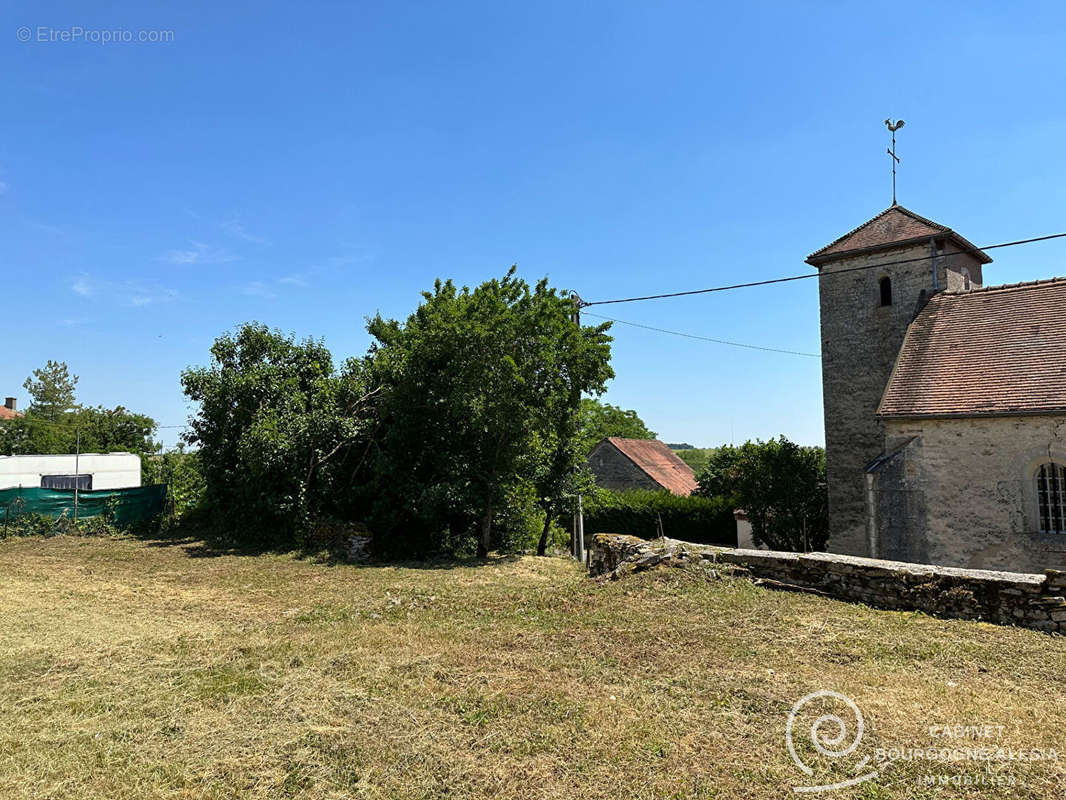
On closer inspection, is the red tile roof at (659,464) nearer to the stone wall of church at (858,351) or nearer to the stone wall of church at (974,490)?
the stone wall of church at (858,351)

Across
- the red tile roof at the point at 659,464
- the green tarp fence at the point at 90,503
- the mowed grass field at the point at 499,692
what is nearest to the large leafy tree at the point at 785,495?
the red tile roof at the point at 659,464

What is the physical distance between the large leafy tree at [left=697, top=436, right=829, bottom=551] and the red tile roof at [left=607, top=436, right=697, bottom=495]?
10617 millimetres

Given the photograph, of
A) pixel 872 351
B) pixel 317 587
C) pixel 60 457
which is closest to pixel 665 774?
pixel 317 587

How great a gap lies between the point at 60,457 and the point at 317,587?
103 feet

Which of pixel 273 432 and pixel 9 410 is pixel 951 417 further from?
pixel 9 410

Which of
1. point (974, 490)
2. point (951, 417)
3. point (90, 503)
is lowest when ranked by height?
point (90, 503)

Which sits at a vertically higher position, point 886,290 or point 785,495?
point 886,290

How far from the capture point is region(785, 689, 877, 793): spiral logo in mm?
4277

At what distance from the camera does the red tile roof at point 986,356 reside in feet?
47.1

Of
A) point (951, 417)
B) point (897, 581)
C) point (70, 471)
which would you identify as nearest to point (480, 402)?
point (897, 581)

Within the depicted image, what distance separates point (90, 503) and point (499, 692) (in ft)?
66.7

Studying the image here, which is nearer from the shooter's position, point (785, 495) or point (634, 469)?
point (785, 495)

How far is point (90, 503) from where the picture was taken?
20.4 m

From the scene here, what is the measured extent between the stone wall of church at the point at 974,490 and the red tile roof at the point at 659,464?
17.6 metres
